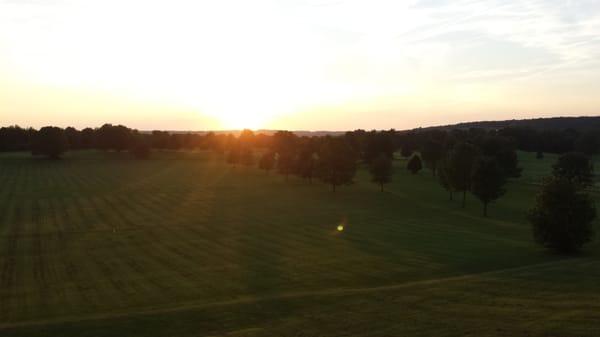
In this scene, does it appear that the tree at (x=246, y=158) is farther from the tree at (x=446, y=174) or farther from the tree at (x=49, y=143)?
the tree at (x=446, y=174)

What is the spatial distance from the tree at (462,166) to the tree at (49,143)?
112802 mm

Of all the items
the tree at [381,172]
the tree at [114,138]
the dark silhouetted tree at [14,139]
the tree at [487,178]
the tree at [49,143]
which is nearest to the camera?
the tree at [487,178]

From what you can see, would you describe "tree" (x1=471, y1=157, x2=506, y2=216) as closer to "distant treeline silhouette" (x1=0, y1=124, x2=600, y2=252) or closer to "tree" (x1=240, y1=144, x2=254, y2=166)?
"distant treeline silhouette" (x1=0, y1=124, x2=600, y2=252)

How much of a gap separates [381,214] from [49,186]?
61.6 m

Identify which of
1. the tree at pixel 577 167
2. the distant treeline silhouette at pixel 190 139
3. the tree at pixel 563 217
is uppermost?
the distant treeline silhouette at pixel 190 139

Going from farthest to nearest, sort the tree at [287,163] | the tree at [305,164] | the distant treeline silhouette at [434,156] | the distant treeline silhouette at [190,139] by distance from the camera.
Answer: the distant treeline silhouette at [190,139] → the tree at [287,163] → the tree at [305,164] → the distant treeline silhouette at [434,156]

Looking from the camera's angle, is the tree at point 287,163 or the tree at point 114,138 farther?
the tree at point 114,138

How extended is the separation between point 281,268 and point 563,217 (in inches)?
888

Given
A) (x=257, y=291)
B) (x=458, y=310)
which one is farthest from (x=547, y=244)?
(x=257, y=291)

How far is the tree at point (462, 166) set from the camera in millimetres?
72188

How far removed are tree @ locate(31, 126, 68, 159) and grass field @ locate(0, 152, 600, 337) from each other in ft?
207

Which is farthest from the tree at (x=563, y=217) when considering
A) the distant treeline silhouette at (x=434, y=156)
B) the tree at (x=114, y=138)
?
the tree at (x=114, y=138)

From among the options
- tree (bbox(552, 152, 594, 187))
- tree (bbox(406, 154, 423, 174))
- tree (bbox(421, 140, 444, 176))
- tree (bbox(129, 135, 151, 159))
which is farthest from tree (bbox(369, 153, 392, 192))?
tree (bbox(129, 135, 151, 159))

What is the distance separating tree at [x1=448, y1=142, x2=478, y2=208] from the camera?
237 feet
